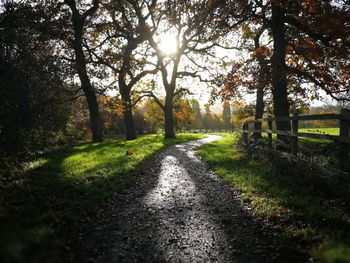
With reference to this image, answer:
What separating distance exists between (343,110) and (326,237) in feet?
12.4

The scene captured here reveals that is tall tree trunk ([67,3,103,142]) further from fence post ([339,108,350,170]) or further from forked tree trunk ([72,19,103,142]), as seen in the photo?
fence post ([339,108,350,170])

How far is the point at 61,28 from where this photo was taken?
719 inches

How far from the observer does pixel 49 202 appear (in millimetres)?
6328

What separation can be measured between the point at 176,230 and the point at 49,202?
3.17m

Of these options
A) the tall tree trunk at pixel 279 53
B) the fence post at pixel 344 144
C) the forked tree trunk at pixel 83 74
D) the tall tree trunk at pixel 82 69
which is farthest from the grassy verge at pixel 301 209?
the tall tree trunk at pixel 82 69

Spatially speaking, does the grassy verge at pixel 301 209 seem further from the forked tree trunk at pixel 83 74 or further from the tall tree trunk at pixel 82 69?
the tall tree trunk at pixel 82 69

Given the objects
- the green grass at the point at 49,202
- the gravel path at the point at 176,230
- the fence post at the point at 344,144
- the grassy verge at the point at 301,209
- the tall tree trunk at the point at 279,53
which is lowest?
the gravel path at the point at 176,230

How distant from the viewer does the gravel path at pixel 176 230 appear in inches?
185

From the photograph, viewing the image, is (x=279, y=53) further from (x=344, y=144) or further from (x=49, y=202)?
(x=49, y=202)

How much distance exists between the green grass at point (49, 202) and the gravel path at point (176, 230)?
18.2 inches

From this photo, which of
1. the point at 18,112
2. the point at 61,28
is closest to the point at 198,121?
the point at 61,28

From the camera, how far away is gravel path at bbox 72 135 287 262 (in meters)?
4.69

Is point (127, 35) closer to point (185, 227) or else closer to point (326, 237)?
point (185, 227)

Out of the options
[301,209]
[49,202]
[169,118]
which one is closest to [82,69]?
[169,118]
